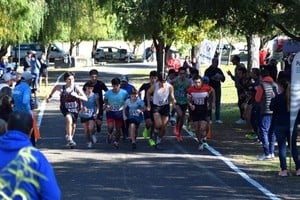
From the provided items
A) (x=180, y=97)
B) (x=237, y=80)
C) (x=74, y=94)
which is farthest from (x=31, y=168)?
(x=237, y=80)

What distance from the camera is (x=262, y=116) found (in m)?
13.1

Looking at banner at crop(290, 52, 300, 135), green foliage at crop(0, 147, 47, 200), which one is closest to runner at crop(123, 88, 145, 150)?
banner at crop(290, 52, 300, 135)

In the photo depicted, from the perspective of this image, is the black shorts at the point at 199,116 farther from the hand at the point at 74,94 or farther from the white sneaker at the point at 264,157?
the hand at the point at 74,94

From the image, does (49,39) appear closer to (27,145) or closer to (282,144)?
(282,144)

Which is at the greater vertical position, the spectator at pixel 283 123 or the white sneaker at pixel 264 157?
→ the spectator at pixel 283 123

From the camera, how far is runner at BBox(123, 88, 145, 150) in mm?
14250

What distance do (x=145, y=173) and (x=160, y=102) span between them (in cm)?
332

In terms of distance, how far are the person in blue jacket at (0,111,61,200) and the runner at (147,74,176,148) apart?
9.73m

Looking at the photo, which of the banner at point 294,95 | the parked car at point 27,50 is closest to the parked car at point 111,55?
the parked car at point 27,50

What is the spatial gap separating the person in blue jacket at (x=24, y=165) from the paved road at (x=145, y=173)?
16.1 feet

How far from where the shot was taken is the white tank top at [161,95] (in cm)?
1445

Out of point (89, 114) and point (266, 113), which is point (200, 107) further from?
point (89, 114)

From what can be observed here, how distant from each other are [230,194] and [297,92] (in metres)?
2.55

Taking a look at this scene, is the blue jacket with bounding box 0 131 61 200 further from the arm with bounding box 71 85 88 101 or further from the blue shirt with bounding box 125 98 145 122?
the blue shirt with bounding box 125 98 145 122
